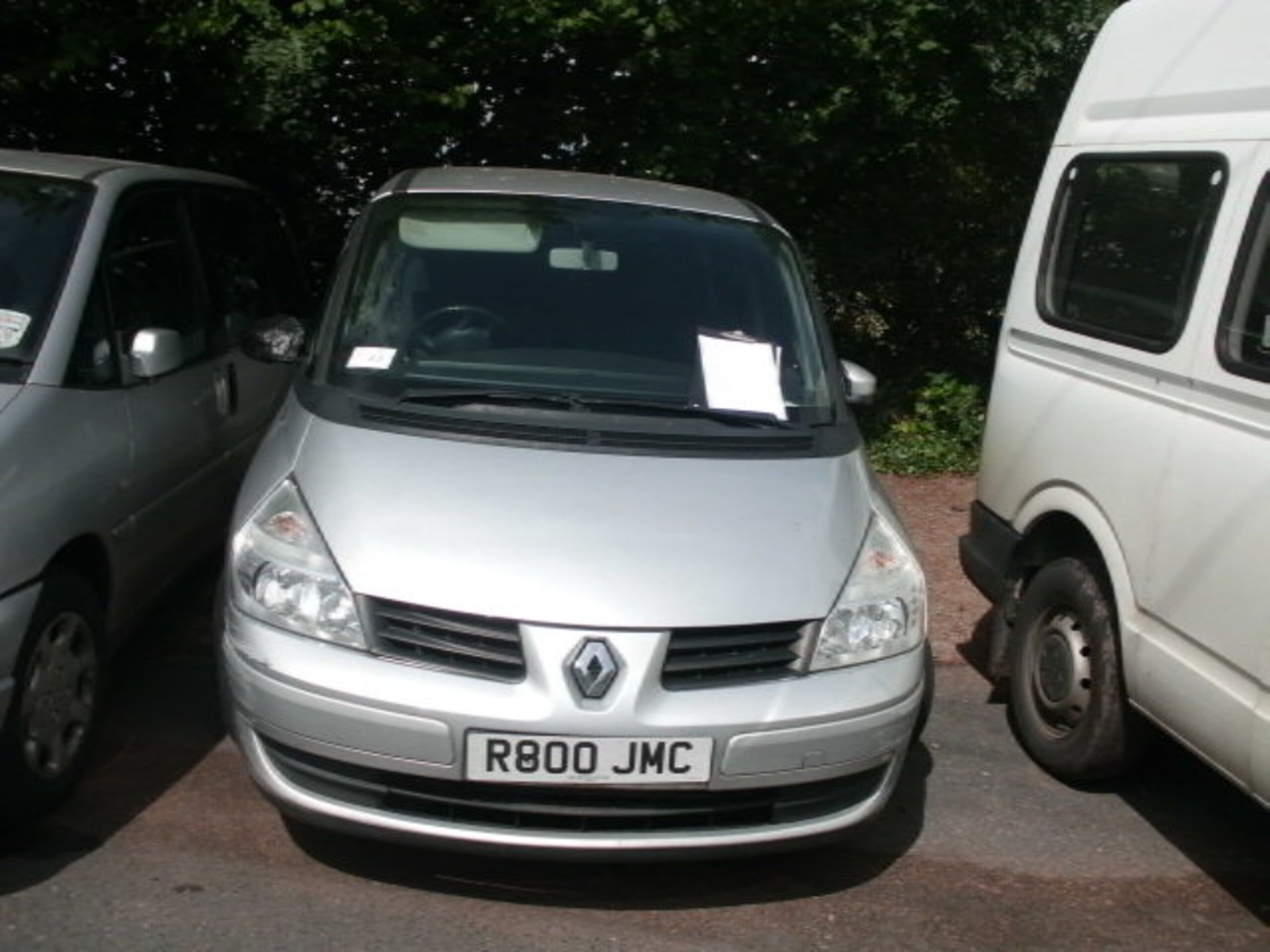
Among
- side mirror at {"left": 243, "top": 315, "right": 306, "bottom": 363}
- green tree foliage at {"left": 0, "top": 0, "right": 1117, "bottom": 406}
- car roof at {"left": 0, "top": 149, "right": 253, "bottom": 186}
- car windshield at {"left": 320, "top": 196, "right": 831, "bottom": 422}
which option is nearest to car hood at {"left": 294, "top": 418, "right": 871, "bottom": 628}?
car windshield at {"left": 320, "top": 196, "right": 831, "bottom": 422}

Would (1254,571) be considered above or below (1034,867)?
above

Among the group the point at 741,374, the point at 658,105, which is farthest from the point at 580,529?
the point at 658,105

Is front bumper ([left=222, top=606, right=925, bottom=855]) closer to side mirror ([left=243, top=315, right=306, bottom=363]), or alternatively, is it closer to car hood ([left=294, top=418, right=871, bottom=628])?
car hood ([left=294, top=418, right=871, bottom=628])


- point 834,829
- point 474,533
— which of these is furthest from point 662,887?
point 474,533

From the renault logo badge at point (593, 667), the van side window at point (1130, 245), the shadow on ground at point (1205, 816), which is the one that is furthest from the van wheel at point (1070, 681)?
the renault logo badge at point (593, 667)

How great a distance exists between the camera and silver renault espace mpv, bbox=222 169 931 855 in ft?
11.2

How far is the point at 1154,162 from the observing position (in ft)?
15.2

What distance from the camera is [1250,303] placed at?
399 cm

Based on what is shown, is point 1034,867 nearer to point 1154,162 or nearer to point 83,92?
Result: point 1154,162

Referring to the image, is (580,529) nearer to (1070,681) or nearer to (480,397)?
(480,397)

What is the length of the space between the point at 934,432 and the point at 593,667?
6326mm

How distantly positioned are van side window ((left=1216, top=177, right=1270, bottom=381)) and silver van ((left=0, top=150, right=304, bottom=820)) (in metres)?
3.00

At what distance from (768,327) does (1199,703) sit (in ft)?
5.79

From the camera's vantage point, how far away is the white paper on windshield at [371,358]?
4441mm
